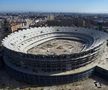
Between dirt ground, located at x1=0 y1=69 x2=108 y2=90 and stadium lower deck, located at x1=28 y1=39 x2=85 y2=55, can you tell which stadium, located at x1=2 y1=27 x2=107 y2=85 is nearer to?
dirt ground, located at x1=0 y1=69 x2=108 y2=90

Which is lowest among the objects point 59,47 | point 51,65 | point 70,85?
point 70,85

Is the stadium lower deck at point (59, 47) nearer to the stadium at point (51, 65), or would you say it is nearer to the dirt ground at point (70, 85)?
the stadium at point (51, 65)

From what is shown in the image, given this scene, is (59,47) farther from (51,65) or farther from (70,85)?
(70,85)

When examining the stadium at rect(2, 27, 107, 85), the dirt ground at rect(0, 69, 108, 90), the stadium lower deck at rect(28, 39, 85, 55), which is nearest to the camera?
the dirt ground at rect(0, 69, 108, 90)

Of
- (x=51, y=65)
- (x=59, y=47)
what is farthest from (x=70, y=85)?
(x=59, y=47)

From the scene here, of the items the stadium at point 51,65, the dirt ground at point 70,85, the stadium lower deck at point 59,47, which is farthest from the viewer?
→ the stadium lower deck at point 59,47

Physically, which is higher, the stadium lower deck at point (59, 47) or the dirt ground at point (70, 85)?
the stadium lower deck at point (59, 47)

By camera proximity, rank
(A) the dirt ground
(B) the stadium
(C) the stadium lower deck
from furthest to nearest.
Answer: (C) the stadium lower deck, (B) the stadium, (A) the dirt ground

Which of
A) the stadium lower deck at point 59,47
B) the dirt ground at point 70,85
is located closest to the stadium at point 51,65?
the dirt ground at point 70,85

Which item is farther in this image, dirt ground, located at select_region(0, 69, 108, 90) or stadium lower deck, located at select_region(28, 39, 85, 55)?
stadium lower deck, located at select_region(28, 39, 85, 55)

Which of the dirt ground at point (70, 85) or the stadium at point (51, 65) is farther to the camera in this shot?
the stadium at point (51, 65)

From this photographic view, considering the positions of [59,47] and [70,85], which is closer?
[70,85]

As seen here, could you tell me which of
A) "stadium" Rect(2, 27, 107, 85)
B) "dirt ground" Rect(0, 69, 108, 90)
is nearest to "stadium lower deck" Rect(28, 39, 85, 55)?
"stadium" Rect(2, 27, 107, 85)
